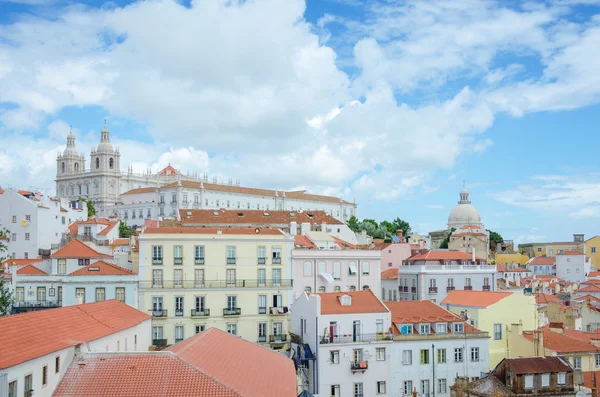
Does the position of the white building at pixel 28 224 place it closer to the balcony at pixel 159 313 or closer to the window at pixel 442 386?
the balcony at pixel 159 313

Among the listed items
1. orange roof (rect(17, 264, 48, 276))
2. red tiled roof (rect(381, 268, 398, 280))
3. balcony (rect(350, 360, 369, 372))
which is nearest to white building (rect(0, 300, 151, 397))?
balcony (rect(350, 360, 369, 372))

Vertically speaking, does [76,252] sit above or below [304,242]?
below

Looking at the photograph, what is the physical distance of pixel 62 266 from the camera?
5497 centimetres

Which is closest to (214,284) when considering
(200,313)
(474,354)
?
(200,313)

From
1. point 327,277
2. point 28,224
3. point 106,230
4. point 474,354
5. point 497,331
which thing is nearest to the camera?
point 474,354

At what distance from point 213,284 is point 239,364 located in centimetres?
2490

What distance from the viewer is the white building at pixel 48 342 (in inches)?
909

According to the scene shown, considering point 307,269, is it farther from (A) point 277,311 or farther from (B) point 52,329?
(B) point 52,329

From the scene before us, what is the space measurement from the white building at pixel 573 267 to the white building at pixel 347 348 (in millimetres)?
81527

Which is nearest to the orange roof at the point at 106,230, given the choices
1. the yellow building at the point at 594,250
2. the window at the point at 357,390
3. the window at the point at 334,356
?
the window at the point at 334,356

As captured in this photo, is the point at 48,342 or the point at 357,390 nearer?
the point at 48,342

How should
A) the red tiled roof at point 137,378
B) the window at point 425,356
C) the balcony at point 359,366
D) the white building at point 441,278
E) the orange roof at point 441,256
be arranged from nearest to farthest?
the red tiled roof at point 137,378 → the balcony at point 359,366 → the window at point 425,356 → the white building at point 441,278 → the orange roof at point 441,256

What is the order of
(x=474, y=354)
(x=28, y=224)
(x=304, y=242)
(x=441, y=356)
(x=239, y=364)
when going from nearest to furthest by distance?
(x=239, y=364) → (x=441, y=356) → (x=474, y=354) → (x=304, y=242) → (x=28, y=224)

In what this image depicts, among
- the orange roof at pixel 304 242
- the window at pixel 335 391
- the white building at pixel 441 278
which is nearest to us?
the window at pixel 335 391
